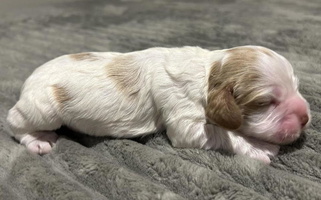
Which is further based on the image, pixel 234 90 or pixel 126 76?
pixel 126 76

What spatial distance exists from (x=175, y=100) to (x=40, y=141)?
70 centimetres

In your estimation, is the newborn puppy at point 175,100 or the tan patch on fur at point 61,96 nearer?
the newborn puppy at point 175,100

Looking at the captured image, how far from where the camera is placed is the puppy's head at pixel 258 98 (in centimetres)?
157

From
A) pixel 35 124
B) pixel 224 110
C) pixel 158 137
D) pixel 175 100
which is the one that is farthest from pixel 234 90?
pixel 35 124

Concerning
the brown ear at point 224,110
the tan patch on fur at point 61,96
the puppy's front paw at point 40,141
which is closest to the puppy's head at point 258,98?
the brown ear at point 224,110

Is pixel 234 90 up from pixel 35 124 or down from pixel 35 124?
up

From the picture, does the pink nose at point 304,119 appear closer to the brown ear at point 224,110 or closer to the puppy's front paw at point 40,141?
the brown ear at point 224,110

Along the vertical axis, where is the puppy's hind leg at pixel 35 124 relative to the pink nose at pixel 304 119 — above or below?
below

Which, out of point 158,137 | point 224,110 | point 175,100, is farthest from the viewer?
point 158,137

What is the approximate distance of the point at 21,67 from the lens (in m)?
2.92

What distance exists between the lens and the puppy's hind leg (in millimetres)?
1834

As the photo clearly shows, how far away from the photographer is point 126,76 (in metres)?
1.84

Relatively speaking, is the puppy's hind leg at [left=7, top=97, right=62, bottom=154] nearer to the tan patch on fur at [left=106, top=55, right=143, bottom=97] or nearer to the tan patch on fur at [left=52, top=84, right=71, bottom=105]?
the tan patch on fur at [left=52, top=84, right=71, bottom=105]

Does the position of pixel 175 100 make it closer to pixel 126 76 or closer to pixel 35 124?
pixel 126 76
